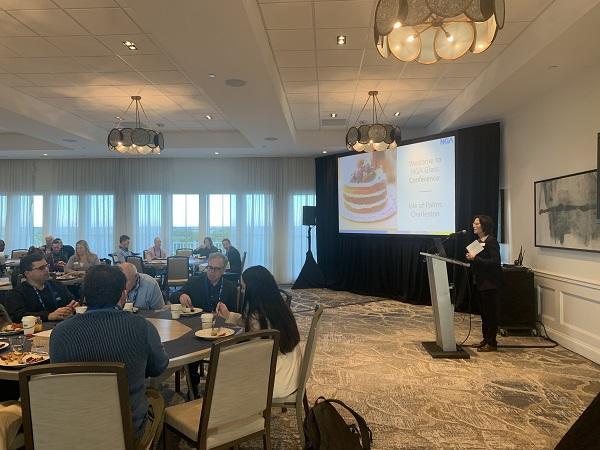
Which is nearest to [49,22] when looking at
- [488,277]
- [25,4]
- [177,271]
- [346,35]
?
[25,4]

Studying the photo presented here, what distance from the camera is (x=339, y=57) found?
5.34 metres

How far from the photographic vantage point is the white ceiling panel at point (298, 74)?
5730mm

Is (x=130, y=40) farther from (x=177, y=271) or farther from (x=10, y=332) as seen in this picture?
(x=177, y=271)

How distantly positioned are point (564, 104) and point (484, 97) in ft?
3.15

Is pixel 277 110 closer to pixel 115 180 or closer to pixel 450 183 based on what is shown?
pixel 450 183

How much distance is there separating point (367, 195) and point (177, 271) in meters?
4.20

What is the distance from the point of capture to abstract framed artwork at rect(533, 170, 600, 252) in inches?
190

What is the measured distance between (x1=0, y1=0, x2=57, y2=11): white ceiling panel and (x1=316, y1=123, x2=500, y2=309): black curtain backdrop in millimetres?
6048

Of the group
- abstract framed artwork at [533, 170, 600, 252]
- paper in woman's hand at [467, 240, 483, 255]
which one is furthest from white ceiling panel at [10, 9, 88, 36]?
abstract framed artwork at [533, 170, 600, 252]

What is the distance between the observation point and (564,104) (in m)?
5.35

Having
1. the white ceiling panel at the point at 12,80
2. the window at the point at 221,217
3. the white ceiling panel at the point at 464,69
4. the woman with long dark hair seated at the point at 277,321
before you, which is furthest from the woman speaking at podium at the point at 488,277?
the window at the point at 221,217

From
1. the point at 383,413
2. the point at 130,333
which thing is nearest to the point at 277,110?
the point at 383,413

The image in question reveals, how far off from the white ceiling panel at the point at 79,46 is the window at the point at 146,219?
680 centimetres

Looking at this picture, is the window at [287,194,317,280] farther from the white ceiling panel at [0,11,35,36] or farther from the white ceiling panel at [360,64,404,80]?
the white ceiling panel at [0,11,35,36]
